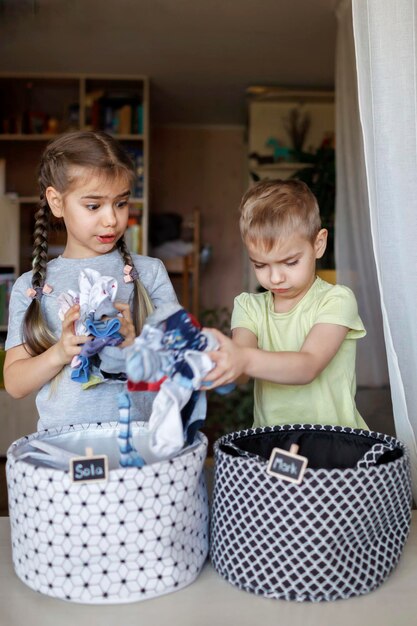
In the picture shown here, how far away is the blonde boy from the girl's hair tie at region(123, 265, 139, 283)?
210 millimetres

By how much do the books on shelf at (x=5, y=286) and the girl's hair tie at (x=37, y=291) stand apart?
3.12 metres

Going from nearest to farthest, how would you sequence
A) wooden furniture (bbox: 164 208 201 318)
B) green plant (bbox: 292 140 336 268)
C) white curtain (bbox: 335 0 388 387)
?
white curtain (bbox: 335 0 388 387), green plant (bbox: 292 140 336 268), wooden furniture (bbox: 164 208 201 318)

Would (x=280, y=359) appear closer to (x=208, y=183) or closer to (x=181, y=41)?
(x=181, y=41)

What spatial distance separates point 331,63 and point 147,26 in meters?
1.23

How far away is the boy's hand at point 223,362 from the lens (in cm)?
100

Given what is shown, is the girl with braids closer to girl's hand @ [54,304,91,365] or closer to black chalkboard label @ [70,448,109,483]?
girl's hand @ [54,304,91,365]

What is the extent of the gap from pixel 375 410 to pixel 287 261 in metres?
2.52

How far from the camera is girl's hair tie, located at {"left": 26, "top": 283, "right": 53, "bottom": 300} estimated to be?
→ 1341 millimetres

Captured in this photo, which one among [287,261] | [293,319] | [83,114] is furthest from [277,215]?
[83,114]

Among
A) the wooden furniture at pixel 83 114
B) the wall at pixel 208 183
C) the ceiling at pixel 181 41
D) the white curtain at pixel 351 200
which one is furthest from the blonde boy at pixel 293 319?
the wall at pixel 208 183

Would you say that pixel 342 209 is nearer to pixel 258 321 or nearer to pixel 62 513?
pixel 258 321

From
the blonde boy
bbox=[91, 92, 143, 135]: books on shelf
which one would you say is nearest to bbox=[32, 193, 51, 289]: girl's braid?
the blonde boy

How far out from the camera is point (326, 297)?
1.28 metres

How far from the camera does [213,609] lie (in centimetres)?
97
